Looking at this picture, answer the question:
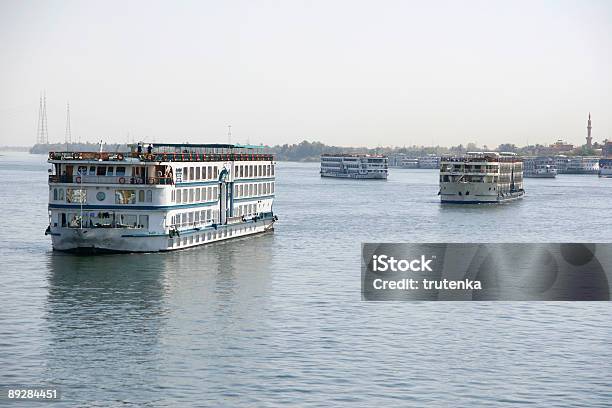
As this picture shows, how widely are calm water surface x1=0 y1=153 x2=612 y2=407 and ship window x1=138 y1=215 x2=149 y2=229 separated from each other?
246 cm

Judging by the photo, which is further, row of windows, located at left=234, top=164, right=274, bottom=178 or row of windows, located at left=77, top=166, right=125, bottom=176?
row of windows, located at left=234, top=164, right=274, bottom=178

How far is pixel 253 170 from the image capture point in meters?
96.9

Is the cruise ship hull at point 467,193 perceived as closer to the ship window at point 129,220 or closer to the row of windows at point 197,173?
the row of windows at point 197,173

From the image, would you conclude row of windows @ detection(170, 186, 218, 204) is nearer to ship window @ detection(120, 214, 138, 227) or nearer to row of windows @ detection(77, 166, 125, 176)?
ship window @ detection(120, 214, 138, 227)

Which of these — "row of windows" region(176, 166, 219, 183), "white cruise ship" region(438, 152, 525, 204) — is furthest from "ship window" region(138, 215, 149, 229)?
"white cruise ship" region(438, 152, 525, 204)

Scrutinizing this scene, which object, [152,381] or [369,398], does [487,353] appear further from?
[152,381]

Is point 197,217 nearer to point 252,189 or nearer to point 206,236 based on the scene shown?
point 206,236

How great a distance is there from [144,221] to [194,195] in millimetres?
7303

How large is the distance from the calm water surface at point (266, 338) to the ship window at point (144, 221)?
246 centimetres

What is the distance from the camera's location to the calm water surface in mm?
40031

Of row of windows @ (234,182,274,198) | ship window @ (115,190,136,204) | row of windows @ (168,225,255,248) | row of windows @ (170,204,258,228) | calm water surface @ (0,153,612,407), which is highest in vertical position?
ship window @ (115,190,136,204)

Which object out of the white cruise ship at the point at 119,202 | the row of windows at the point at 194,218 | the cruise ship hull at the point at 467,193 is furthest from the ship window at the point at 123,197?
the cruise ship hull at the point at 467,193

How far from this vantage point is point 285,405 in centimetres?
3800

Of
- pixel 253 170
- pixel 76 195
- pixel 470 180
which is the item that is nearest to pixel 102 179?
pixel 76 195
